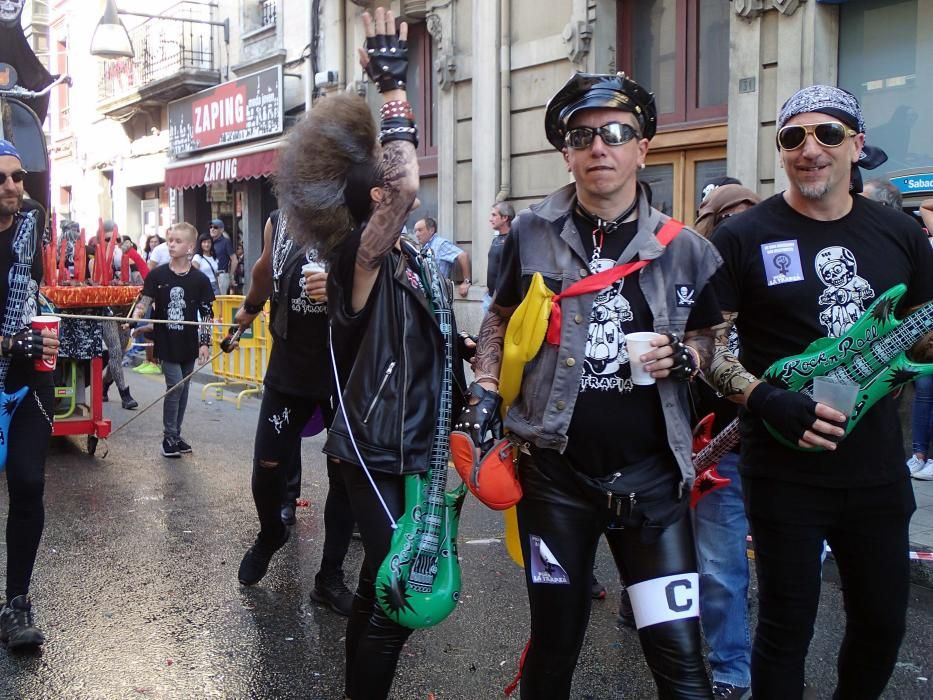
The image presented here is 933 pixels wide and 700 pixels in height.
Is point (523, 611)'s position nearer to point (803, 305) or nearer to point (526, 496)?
point (526, 496)

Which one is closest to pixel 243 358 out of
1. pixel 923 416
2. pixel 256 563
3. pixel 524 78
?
pixel 524 78

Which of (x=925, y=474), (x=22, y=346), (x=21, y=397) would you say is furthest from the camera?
(x=925, y=474)

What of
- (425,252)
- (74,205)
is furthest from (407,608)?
(74,205)

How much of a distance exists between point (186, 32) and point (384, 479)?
23.3 meters

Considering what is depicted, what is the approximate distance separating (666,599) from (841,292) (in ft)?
3.21

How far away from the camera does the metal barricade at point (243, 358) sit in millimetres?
11672

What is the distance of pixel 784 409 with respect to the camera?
2779 millimetres

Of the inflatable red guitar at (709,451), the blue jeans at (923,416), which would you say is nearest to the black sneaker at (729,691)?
the inflatable red guitar at (709,451)

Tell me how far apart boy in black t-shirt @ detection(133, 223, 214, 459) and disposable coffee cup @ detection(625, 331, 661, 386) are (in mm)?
6220

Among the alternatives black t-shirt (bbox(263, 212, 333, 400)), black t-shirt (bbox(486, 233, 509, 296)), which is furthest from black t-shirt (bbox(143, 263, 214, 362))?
black t-shirt (bbox(263, 212, 333, 400))

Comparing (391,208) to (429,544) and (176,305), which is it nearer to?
(429,544)

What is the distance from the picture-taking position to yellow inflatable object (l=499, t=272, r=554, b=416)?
9.20 ft

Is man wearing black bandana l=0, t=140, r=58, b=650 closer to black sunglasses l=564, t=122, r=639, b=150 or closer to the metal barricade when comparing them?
black sunglasses l=564, t=122, r=639, b=150

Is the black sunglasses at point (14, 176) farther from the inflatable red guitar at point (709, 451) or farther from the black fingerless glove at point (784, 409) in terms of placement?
the black fingerless glove at point (784, 409)
